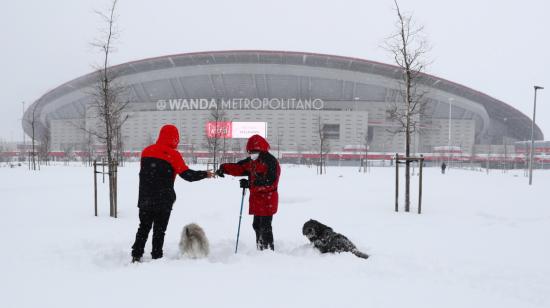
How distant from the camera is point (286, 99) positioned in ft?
221

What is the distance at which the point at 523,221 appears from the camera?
7535 mm

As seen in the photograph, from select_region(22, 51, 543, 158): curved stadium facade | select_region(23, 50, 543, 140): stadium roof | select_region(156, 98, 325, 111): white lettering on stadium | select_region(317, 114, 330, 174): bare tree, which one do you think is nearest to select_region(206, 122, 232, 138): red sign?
select_region(317, 114, 330, 174): bare tree

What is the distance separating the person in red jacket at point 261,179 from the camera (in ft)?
15.0

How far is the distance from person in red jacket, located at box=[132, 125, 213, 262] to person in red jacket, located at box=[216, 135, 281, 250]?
2.13 feet

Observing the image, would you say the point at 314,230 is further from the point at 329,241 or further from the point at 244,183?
the point at 244,183

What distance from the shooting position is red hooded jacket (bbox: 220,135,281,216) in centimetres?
459

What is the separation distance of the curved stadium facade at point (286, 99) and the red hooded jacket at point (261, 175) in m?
56.0

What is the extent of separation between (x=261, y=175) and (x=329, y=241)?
1.33 m

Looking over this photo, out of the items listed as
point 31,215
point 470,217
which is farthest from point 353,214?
point 31,215

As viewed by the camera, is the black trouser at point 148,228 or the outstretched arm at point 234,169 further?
the outstretched arm at point 234,169

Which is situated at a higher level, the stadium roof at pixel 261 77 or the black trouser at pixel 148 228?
the stadium roof at pixel 261 77

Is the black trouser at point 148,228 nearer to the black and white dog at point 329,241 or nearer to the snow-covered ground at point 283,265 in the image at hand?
the snow-covered ground at point 283,265

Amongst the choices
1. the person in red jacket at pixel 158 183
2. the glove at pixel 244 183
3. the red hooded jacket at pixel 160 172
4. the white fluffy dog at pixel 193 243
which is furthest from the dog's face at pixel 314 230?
the red hooded jacket at pixel 160 172

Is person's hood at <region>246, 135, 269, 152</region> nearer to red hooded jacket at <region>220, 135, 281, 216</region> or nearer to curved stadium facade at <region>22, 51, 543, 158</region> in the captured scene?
red hooded jacket at <region>220, 135, 281, 216</region>
